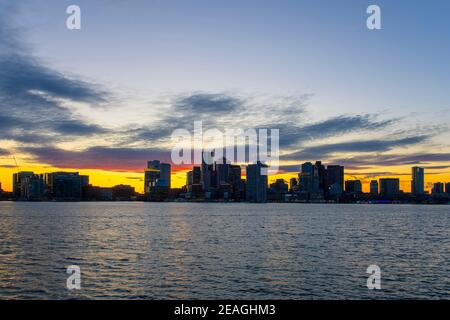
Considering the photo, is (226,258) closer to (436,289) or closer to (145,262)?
(145,262)

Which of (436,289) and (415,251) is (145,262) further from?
(415,251)

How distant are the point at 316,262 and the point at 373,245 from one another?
29132mm

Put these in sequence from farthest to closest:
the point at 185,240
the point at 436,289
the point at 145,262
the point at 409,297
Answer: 1. the point at 185,240
2. the point at 145,262
3. the point at 436,289
4. the point at 409,297

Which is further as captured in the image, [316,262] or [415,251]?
[415,251]

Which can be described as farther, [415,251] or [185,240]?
[185,240]

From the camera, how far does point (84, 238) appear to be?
95.9m
